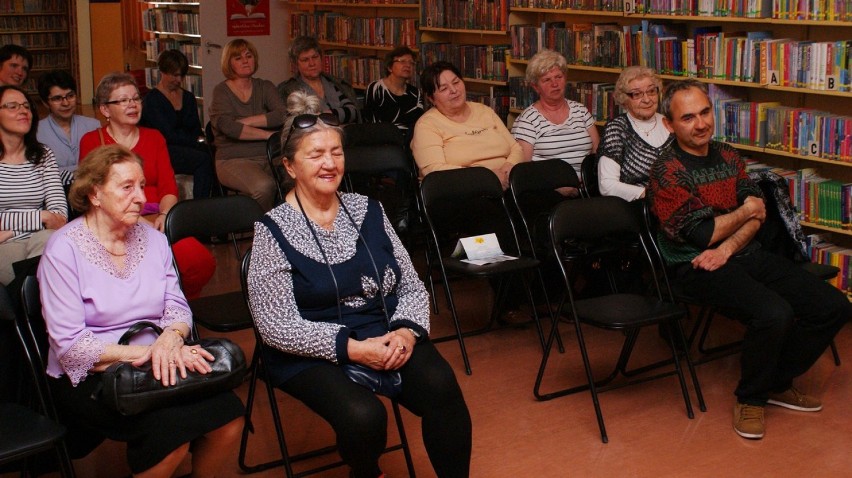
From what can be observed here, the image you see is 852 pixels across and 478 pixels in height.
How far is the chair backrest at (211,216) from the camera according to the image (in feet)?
13.4

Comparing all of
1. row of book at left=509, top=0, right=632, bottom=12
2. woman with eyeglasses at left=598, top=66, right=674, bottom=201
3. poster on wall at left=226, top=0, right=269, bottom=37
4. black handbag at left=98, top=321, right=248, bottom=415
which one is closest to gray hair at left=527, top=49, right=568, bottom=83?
woman with eyeglasses at left=598, top=66, right=674, bottom=201

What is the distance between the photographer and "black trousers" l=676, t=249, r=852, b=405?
3953mm

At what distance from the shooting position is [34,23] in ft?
53.4

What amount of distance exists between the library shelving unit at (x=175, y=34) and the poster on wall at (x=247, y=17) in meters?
0.59

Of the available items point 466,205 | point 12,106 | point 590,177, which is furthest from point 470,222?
point 12,106

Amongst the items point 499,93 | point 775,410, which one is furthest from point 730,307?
point 499,93

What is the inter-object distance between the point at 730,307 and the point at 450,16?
4.50m

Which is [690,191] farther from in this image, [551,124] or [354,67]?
[354,67]

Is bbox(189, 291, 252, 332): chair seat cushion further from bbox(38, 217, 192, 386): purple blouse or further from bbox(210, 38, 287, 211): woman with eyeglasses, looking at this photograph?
bbox(210, 38, 287, 211): woman with eyeglasses

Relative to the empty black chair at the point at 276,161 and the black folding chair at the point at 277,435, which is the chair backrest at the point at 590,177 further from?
the black folding chair at the point at 277,435

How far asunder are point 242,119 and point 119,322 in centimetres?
373

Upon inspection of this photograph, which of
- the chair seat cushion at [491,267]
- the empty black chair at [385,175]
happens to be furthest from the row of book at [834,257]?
the empty black chair at [385,175]

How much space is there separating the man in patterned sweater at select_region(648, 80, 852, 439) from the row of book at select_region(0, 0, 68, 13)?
46.5 feet

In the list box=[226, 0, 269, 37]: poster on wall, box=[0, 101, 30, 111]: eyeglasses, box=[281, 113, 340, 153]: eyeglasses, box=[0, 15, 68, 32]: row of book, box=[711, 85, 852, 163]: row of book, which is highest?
box=[0, 15, 68, 32]: row of book
